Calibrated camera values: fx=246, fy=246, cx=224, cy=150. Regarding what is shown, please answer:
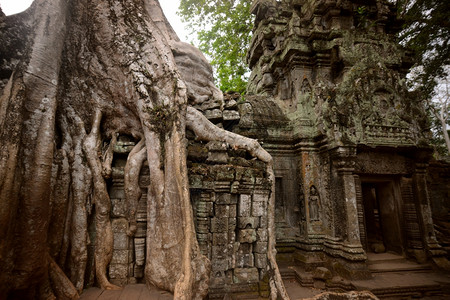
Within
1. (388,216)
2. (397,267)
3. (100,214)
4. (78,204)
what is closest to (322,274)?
(397,267)

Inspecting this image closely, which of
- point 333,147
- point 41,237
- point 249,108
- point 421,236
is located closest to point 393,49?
point 333,147

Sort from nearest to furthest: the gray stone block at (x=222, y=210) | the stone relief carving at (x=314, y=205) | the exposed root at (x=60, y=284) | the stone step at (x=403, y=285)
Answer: the exposed root at (x=60, y=284), the gray stone block at (x=222, y=210), the stone step at (x=403, y=285), the stone relief carving at (x=314, y=205)

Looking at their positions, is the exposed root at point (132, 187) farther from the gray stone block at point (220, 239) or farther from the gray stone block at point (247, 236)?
the gray stone block at point (247, 236)

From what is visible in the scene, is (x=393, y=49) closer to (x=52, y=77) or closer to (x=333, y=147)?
(x=333, y=147)

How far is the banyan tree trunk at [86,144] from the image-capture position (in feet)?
8.18

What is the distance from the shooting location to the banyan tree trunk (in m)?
2.49

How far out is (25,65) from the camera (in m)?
2.76

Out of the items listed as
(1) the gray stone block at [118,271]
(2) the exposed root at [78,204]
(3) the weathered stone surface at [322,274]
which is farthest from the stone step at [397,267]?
(2) the exposed root at [78,204]

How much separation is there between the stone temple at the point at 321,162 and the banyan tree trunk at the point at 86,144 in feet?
1.22

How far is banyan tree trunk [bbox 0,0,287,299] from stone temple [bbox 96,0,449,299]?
373 mm

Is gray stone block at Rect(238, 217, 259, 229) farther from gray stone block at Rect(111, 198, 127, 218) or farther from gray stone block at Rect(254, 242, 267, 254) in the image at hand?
gray stone block at Rect(111, 198, 127, 218)

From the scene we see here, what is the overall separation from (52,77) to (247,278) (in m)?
3.60

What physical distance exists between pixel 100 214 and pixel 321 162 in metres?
4.61

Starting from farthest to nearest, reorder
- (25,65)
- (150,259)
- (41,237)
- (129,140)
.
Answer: (129,140) < (150,259) < (25,65) < (41,237)
